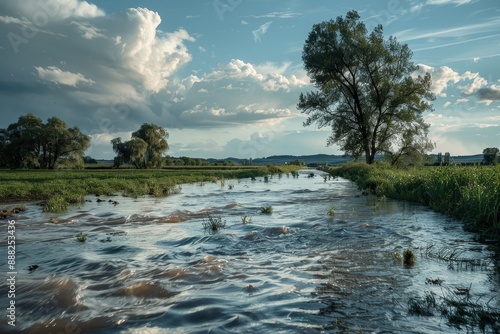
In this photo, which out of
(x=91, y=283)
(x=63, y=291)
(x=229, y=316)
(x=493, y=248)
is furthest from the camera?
(x=493, y=248)

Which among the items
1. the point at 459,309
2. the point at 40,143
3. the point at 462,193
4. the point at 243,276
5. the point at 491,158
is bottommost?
the point at 243,276

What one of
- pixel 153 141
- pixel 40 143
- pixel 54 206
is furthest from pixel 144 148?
pixel 54 206

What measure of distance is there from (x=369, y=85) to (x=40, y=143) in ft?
177

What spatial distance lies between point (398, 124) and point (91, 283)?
3233 centimetres

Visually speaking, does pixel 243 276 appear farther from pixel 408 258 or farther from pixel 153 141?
pixel 153 141

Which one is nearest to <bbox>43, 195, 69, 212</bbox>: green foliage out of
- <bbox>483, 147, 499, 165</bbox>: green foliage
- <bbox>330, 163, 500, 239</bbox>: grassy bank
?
<bbox>330, 163, 500, 239</bbox>: grassy bank

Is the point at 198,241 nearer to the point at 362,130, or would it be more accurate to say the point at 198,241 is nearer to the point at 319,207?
the point at 319,207

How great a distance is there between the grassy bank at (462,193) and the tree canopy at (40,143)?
58591 millimetres

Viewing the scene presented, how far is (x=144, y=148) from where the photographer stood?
73750 mm

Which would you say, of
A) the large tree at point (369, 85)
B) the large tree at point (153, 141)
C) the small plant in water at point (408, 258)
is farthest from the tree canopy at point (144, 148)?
the small plant in water at point (408, 258)

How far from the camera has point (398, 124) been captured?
33.1 m

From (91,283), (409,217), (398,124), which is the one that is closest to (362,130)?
(398,124)

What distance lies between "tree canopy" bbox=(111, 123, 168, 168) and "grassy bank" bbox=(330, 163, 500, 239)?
62.3m

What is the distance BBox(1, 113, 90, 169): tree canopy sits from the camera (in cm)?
5997
